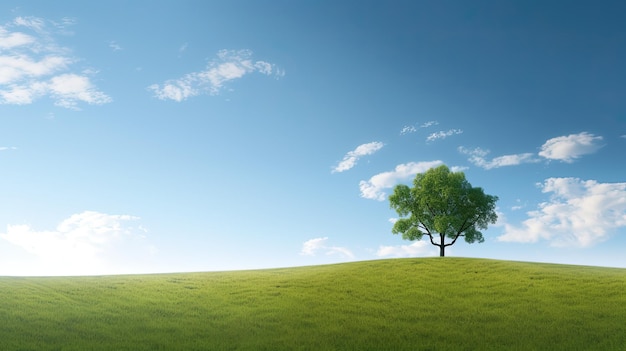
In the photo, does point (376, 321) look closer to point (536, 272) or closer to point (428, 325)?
point (428, 325)

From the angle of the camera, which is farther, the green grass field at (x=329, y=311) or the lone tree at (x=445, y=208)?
the lone tree at (x=445, y=208)

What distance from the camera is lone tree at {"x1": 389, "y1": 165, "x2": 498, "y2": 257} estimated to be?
2219 inches

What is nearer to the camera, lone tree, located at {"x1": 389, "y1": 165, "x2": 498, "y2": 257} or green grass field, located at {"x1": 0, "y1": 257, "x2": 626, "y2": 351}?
green grass field, located at {"x1": 0, "y1": 257, "x2": 626, "y2": 351}

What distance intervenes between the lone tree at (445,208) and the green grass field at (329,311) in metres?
16.4

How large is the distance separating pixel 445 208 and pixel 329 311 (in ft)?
104

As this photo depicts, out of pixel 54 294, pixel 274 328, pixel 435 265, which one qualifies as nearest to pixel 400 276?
pixel 435 265

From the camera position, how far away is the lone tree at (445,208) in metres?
56.4

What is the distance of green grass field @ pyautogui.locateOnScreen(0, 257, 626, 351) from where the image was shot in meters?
23.1

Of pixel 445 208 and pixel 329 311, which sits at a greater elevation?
pixel 445 208

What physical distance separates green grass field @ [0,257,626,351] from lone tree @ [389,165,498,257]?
53.7ft

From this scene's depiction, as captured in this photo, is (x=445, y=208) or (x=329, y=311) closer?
(x=329, y=311)

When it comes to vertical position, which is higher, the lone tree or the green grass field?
the lone tree

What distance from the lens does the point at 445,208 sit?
2237 inches

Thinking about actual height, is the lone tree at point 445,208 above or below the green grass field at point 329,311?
above
